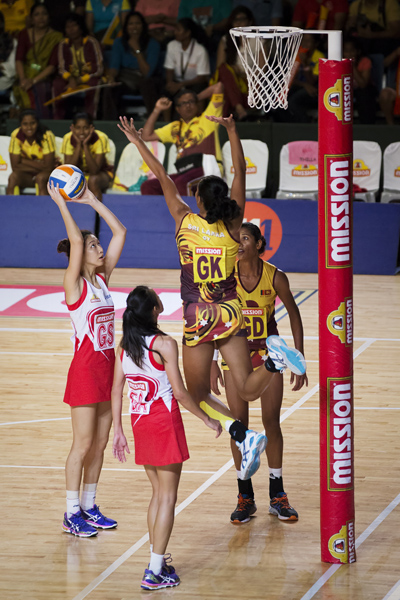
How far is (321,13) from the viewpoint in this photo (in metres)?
16.4

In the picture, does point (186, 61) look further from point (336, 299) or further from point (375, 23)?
point (336, 299)

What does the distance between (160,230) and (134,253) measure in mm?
639

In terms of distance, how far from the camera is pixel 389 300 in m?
14.0

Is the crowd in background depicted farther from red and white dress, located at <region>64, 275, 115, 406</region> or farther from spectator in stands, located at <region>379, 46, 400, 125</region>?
red and white dress, located at <region>64, 275, 115, 406</region>

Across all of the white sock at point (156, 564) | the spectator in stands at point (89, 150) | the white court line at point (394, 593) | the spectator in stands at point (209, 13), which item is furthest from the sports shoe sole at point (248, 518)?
the spectator in stands at point (209, 13)

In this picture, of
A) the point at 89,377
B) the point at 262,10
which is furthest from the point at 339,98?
the point at 262,10

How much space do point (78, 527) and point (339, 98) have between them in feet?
10.7

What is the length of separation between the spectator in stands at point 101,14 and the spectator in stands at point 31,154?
2387 millimetres

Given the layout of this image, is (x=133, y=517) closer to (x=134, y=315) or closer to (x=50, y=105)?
(x=134, y=315)

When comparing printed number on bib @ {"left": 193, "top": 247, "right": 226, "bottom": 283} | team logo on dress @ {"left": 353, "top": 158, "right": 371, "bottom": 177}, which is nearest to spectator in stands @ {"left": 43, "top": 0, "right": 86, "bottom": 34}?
team logo on dress @ {"left": 353, "top": 158, "right": 371, "bottom": 177}

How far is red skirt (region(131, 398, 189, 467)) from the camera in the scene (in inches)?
222

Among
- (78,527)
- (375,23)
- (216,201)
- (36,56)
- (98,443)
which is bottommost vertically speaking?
→ (78,527)

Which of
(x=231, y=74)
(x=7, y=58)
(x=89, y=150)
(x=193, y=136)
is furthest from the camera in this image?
(x=7, y=58)

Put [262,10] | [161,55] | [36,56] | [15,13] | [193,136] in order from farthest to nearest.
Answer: [15,13]
[36,56]
[161,55]
[262,10]
[193,136]
